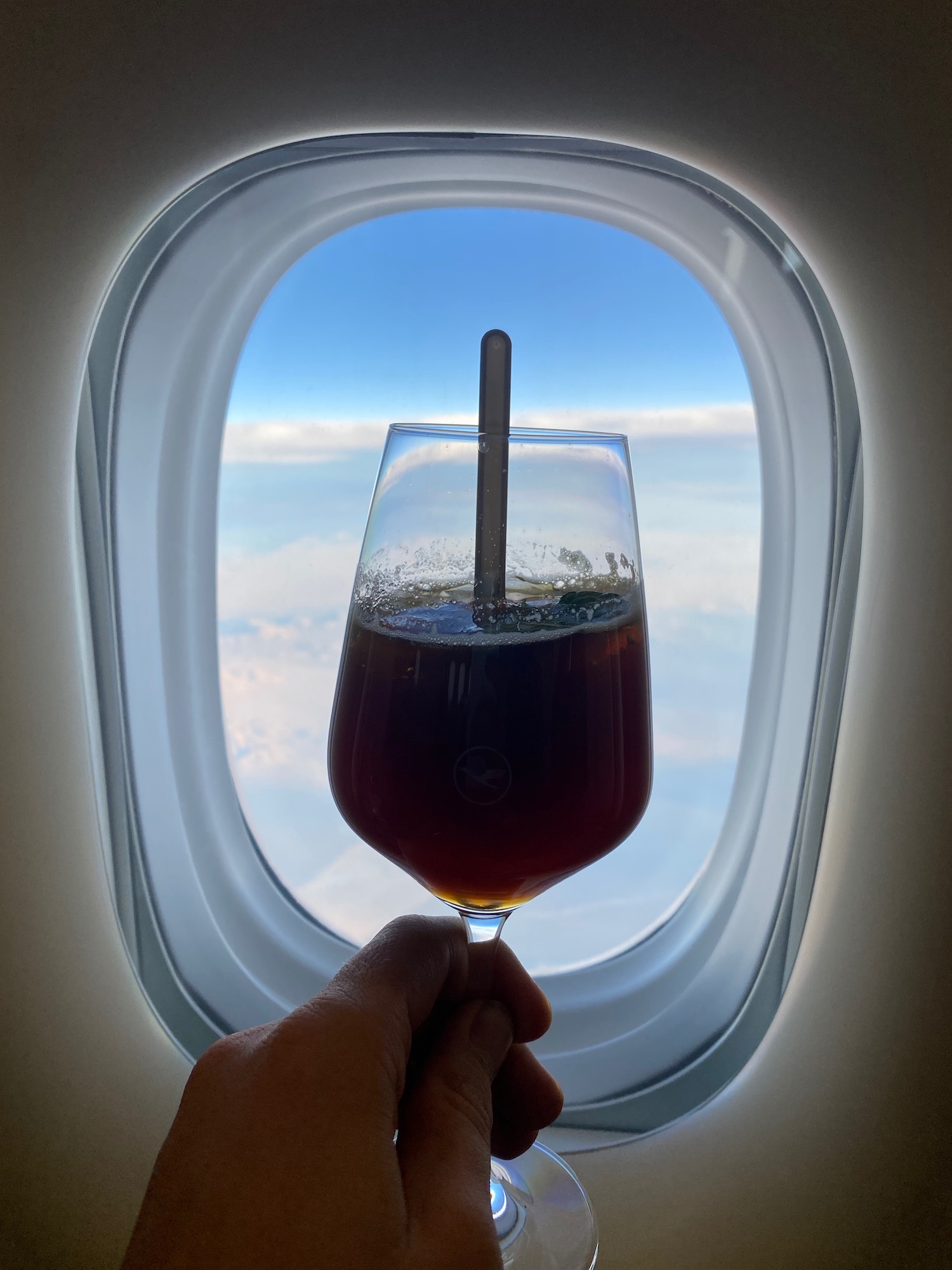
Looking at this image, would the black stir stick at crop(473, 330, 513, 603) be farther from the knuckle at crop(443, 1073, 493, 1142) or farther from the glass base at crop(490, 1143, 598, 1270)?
the glass base at crop(490, 1143, 598, 1270)

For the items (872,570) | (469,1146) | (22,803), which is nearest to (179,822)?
(22,803)

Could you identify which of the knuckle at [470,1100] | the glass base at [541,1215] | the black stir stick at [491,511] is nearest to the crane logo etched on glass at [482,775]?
the black stir stick at [491,511]

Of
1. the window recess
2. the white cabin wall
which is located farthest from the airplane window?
the white cabin wall

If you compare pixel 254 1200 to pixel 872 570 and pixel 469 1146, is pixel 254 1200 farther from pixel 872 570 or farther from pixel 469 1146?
pixel 872 570

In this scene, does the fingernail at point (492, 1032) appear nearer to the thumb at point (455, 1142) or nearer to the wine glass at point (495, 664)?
the thumb at point (455, 1142)

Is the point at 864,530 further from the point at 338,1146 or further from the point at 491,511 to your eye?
the point at 338,1146

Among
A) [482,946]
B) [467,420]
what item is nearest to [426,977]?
[482,946]

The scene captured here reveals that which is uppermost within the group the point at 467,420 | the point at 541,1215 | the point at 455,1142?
the point at 467,420
